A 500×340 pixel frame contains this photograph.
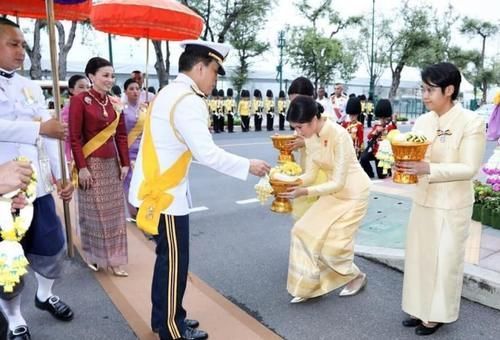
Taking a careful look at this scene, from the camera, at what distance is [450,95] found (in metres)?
2.74

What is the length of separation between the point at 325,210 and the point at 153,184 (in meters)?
1.35

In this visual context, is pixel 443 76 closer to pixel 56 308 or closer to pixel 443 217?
pixel 443 217

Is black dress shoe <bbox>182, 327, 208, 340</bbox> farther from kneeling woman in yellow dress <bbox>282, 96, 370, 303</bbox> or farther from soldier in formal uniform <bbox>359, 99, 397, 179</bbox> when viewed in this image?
soldier in formal uniform <bbox>359, 99, 397, 179</bbox>

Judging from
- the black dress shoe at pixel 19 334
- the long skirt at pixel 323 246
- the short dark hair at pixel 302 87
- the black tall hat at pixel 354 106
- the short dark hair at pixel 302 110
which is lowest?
the black dress shoe at pixel 19 334

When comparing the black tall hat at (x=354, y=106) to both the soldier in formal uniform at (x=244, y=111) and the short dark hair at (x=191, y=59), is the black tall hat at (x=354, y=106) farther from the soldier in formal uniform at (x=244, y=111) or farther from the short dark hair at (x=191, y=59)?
the soldier in formal uniform at (x=244, y=111)

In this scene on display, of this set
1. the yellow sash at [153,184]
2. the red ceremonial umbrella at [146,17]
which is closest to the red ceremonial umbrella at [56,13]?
the red ceremonial umbrella at [146,17]

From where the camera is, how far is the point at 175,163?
264 cm

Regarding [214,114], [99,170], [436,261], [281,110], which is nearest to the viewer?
[436,261]

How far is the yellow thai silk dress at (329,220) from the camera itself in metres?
3.26

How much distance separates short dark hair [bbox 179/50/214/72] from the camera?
103 inches

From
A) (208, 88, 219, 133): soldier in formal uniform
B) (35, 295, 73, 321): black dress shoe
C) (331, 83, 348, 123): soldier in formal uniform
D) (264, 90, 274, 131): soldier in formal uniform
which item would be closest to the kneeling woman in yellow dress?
(35, 295, 73, 321): black dress shoe

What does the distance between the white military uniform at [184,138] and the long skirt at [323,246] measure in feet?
3.14

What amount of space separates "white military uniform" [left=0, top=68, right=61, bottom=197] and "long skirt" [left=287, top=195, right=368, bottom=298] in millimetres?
1791

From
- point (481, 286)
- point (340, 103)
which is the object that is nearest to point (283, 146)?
point (481, 286)
